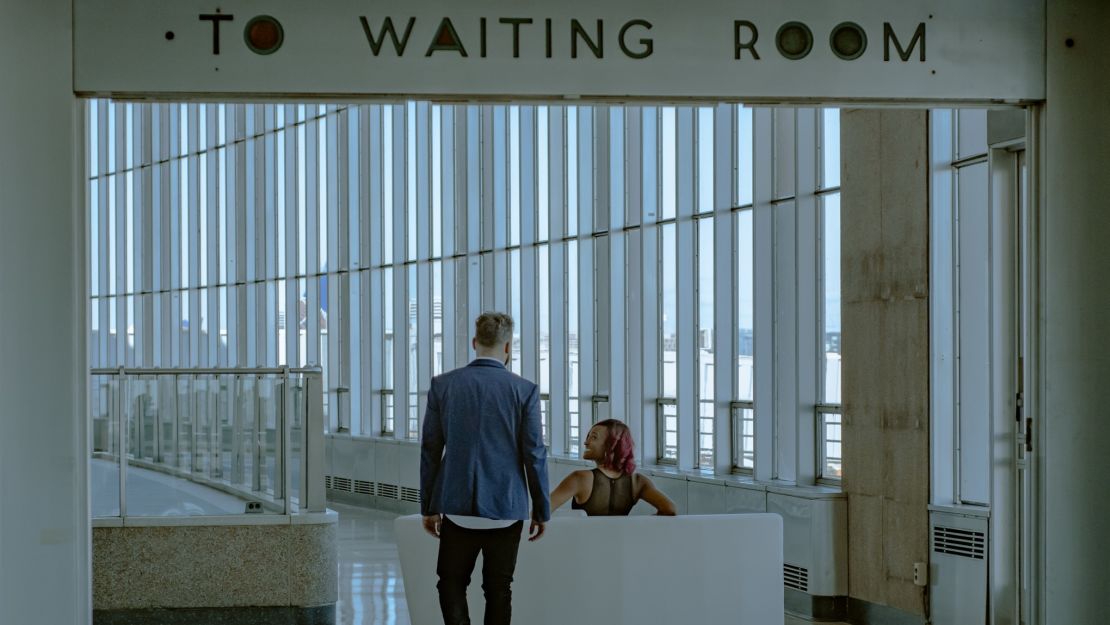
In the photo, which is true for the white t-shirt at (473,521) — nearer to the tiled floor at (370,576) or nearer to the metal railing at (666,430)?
the tiled floor at (370,576)

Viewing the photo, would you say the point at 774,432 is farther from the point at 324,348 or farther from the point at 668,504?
the point at 324,348

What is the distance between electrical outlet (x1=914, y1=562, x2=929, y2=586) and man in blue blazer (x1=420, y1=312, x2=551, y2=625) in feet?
12.7

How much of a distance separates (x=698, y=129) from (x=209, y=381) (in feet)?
17.6

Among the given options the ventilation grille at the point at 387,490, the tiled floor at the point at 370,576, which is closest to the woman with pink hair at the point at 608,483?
the tiled floor at the point at 370,576

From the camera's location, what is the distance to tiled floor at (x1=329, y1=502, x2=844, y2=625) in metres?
9.57

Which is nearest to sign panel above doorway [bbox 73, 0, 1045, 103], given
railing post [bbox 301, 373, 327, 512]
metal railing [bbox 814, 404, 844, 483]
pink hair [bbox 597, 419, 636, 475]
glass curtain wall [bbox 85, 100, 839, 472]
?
glass curtain wall [bbox 85, 100, 839, 472]

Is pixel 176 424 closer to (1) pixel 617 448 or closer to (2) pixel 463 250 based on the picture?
(1) pixel 617 448

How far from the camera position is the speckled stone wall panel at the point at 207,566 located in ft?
27.7

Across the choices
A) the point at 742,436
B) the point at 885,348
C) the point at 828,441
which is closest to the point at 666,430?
the point at 742,436

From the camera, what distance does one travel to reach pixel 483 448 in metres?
5.55

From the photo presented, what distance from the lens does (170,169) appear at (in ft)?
89.3

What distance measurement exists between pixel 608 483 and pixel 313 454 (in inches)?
100

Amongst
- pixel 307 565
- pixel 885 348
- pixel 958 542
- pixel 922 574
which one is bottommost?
pixel 922 574

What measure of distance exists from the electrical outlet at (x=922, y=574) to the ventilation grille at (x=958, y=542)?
0.44 ft
